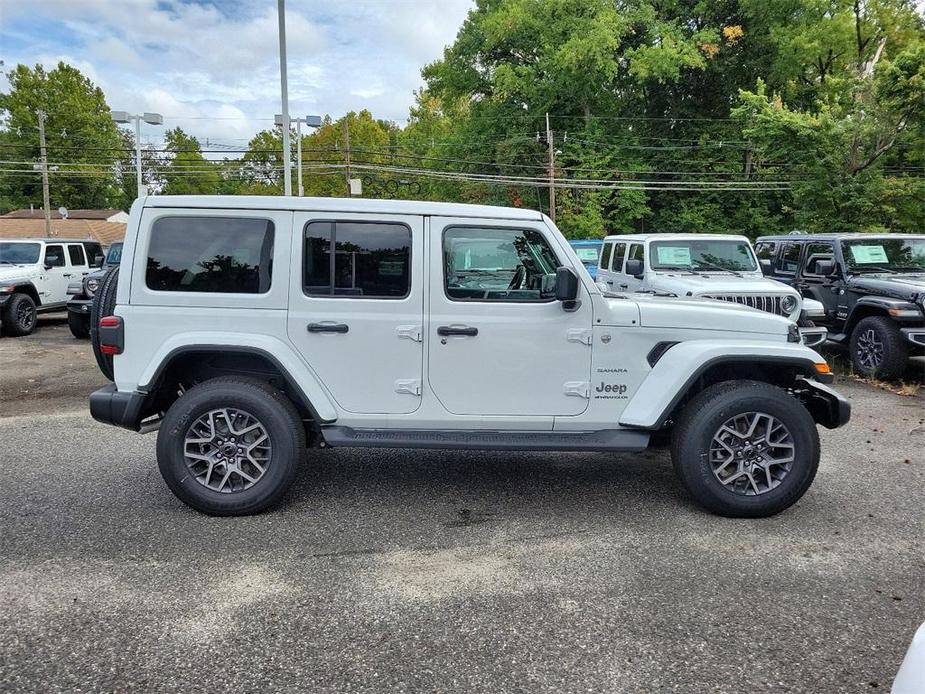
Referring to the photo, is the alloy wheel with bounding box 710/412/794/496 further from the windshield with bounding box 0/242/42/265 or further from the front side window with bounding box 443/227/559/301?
the windshield with bounding box 0/242/42/265

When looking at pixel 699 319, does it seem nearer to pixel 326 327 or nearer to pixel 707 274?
pixel 326 327

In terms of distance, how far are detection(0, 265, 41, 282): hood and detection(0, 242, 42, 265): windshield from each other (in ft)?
1.15

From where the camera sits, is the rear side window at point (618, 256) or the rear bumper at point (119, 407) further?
the rear side window at point (618, 256)

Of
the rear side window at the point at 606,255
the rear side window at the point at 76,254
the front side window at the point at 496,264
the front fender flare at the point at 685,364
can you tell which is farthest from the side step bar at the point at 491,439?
the rear side window at the point at 76,254

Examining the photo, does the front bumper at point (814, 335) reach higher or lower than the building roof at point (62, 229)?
lower

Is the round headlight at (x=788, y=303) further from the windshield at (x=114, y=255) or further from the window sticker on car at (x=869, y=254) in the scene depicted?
the windshield at (x=114, y=255)

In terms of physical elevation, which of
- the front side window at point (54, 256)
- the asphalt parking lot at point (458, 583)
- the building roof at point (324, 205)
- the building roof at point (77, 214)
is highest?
the building roof at point (77, 214)

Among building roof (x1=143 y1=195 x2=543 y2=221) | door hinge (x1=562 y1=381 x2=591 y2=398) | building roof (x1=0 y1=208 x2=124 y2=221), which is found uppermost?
building roof (x1=0 y1=208 x2=124 y2=221)

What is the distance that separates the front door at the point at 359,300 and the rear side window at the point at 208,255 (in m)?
0.23

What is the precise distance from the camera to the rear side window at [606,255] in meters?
10.9

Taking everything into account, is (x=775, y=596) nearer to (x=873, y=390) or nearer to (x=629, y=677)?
(x=629, y=677)

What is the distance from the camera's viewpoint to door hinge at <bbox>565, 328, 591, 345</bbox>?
13.3ft

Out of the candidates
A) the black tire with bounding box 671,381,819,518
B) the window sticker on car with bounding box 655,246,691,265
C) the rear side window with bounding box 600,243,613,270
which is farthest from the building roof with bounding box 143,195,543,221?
the rear side window with bounding box 600,243,613,270

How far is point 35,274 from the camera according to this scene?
42.8 feet
